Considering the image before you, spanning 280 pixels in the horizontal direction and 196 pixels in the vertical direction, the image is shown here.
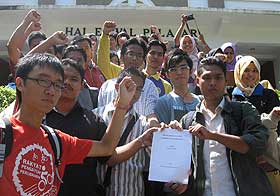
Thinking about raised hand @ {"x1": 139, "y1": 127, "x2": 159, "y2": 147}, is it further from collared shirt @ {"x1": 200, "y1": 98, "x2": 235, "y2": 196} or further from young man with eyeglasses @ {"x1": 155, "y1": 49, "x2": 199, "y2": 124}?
young man with eyeglasses @ {"x1": 155, "y1": 49, "x2": 199, "y2": 124}

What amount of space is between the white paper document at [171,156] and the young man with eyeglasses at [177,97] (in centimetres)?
57

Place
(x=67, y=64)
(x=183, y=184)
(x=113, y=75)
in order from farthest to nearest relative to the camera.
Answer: (x=113, y=75)
(x=67, y=64)
(x=183, y=184)

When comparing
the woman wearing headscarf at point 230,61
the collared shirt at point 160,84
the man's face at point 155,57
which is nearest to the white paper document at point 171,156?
the collared shirt at point 160,84

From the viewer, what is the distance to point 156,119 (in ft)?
10.1

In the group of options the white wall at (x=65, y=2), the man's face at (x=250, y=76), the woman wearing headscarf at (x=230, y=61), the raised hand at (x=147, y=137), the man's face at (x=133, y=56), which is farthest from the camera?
the white wall at (x=65, y=2)

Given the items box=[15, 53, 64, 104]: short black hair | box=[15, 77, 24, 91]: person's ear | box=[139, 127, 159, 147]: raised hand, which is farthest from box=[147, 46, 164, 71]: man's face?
box=[15, 77, 24, 91]: person's ear

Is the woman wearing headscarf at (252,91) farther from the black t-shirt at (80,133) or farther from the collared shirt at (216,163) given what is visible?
the black t-shirt at (80,133)

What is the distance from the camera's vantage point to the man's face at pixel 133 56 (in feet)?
13.2

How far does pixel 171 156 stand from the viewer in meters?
2.67

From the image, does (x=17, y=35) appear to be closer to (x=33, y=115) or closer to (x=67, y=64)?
(x=67, y=64)

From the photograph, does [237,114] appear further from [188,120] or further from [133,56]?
[133,56]

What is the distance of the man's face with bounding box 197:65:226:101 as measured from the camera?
9.49 ft

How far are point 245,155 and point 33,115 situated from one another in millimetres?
1381

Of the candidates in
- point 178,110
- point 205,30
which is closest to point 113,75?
point 178,110
